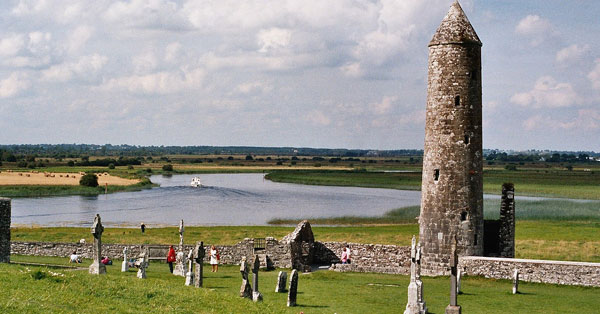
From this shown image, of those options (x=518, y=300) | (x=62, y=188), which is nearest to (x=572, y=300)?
(x=518, y=300)

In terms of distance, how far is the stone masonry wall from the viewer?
26.6 metres

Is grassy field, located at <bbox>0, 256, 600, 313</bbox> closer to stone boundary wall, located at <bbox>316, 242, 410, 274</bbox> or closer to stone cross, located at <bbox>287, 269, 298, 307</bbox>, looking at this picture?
stone cross, located at <bbox>287, 269, 298, 307</bbox>

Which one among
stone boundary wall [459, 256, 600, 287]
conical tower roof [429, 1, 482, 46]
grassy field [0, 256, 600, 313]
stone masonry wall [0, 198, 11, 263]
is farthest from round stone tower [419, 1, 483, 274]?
stone masonry wall [0, 198, 11, 263]

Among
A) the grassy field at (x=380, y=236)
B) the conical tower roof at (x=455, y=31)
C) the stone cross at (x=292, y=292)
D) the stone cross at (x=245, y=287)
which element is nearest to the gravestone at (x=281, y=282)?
the stone cross at (x=292, y=292)

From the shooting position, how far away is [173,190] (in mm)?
113375

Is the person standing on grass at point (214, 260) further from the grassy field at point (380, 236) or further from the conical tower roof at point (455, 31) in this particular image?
the grassy field at point (380, 236)

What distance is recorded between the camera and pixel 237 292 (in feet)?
77.2

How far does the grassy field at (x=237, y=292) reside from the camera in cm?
1545

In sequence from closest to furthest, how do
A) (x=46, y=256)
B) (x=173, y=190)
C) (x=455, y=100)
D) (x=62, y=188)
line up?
(x=455, y=100) < (x=46, y=256) < (x=62, y=188) < (x=173, y=190)

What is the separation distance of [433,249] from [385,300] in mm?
7249

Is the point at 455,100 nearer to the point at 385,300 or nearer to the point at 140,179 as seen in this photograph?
the point at 385,300

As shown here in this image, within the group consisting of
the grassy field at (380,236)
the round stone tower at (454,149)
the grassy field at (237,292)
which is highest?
the round stone tower at (454,149)

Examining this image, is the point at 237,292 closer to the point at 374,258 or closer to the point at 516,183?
A: the point at 374,258

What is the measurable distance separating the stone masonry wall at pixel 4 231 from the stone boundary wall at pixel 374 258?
41.7 feet
